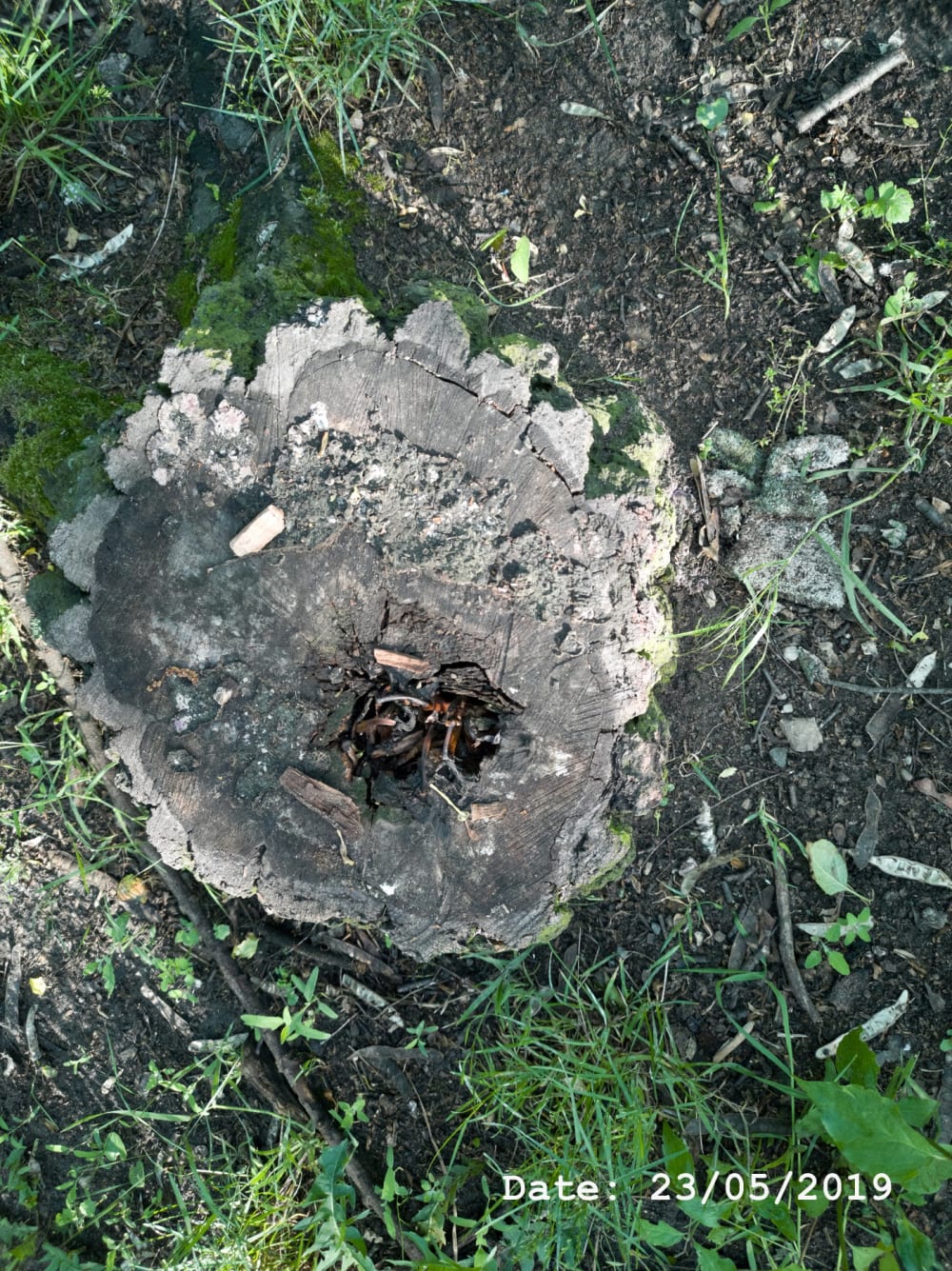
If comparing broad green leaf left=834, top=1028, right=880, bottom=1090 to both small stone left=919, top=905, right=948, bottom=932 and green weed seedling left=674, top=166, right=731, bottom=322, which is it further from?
green weed seedling left=674, top=166, right=731, bottom=322

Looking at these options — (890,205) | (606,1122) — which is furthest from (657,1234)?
(890,205)

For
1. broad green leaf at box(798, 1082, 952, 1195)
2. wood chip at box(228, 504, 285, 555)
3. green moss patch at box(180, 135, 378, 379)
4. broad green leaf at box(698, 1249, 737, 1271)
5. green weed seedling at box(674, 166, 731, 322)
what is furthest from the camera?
green weed seedling at box(674, 166, 731, 322)

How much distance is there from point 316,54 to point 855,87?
4.57 ft

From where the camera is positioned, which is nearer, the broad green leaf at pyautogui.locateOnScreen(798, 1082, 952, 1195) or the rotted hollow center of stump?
the rotted hollow center of stump

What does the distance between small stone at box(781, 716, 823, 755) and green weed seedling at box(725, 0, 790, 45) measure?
1.80m

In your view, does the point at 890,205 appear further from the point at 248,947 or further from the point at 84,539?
the point at 248,947

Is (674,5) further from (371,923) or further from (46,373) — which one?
(371,923)

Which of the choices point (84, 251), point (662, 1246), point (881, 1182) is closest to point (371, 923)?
point (662, 1246)

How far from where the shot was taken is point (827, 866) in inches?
89.4

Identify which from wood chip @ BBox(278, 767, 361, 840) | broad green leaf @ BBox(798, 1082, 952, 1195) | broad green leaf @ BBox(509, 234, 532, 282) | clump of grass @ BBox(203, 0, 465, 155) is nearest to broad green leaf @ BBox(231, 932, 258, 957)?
wood chip @ BBox(278, 767, 361, 840)

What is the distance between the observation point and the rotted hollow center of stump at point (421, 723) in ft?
5.78

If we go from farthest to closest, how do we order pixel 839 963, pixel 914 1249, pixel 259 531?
1. pixel 839 963
2. pixel 914 1249
3. pixel 259 531

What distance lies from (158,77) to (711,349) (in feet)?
5.58

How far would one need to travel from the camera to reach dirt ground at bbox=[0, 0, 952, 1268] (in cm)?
229
